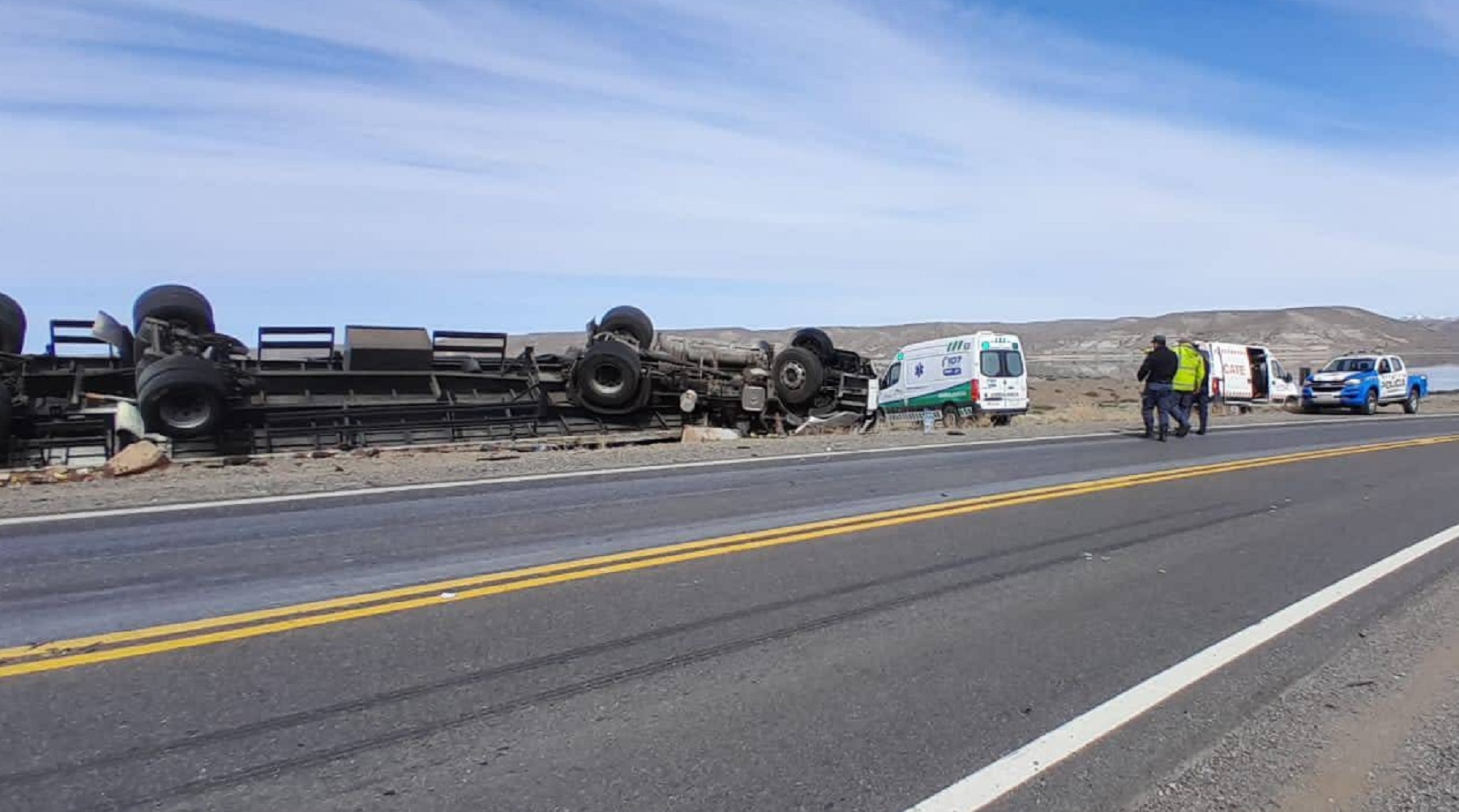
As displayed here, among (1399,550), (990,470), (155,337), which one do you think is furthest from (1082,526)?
(155,337)

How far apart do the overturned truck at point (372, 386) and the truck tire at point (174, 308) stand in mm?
23

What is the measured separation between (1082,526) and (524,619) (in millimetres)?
5256

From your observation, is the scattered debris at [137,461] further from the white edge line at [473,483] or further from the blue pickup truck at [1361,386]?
the blue pickup truck at [1361,386]

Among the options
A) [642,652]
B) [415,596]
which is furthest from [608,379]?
[642,652]

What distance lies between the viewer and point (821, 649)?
196 inches

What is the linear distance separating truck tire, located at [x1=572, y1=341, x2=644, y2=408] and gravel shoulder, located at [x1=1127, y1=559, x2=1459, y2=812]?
567 inches

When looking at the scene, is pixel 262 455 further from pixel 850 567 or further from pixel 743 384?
pixel 850 567

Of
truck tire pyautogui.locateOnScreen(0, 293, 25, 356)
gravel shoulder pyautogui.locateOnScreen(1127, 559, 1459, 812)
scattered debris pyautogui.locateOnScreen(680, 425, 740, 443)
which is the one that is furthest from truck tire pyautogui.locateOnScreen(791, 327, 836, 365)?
gravel shoulder pyautogui.locateOnScreen(1127, 559, 1459, 812)

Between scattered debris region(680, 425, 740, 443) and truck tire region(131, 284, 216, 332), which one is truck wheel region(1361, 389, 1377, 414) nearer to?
scattered debris region(680, 425, 740, 443)

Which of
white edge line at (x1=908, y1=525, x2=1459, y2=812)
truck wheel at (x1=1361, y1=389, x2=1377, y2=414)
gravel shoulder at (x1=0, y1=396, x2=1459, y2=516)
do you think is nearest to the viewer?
white edge line at (x1=908, y1=525, x2=1459, y2=812)

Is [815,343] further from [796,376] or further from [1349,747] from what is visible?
[1349,747]

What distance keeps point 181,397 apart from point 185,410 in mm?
200

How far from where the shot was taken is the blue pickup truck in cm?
3170

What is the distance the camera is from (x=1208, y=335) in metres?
86.5
